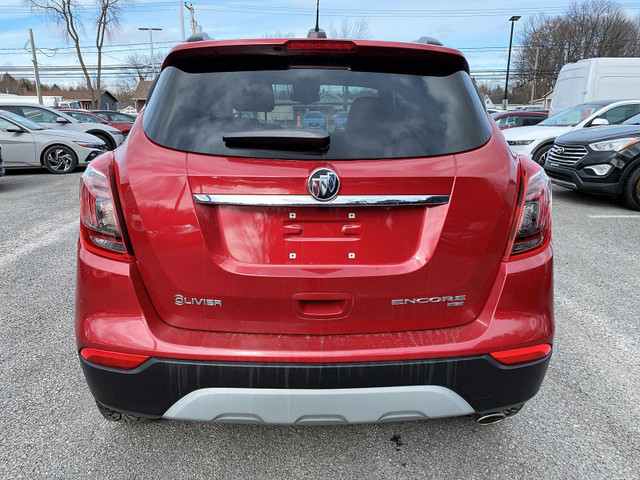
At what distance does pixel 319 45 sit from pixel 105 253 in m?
1.11

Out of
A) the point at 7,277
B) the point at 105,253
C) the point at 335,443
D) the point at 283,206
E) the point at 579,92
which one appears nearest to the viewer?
the point at 283,206

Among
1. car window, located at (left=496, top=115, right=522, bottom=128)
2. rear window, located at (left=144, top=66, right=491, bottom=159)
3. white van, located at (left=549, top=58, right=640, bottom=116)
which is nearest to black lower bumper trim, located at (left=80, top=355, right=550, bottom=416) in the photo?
rear window, located at (left=144, top=66, right=491, bottom=159)

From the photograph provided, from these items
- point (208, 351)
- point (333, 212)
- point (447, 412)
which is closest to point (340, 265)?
point (333, 212)

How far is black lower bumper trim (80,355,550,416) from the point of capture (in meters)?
1.57

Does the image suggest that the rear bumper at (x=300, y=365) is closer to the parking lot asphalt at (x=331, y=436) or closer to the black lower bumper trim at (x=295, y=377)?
the black lower bumper trim at (x=295, y=377)

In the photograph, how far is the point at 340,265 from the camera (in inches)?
62.6

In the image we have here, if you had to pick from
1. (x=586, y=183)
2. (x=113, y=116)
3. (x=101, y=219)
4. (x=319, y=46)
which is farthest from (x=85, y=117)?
(x=319, y=46)

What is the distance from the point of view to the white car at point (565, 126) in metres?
9.66

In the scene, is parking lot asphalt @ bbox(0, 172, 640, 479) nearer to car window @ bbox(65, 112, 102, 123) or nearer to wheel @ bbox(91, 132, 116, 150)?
wheel @ bbox(91, 132, 116, 150)

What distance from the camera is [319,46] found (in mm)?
1745

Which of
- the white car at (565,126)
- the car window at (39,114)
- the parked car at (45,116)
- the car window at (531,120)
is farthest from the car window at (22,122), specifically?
the car window at (531,120)

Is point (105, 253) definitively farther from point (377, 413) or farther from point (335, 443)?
point (335, 443)

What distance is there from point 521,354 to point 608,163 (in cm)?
655

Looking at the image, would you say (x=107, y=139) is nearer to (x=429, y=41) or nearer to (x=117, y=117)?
(x=117, y=117)
